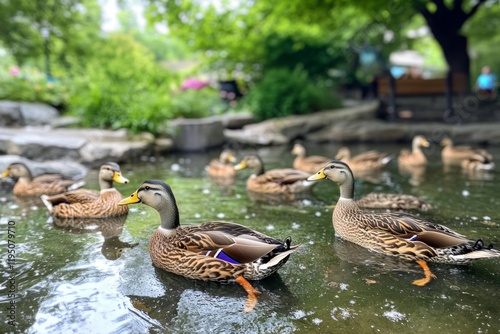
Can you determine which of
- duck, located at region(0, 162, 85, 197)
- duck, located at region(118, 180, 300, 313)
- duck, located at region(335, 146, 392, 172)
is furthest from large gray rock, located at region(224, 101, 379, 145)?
duck, located at region(118, 180, 300, 313)

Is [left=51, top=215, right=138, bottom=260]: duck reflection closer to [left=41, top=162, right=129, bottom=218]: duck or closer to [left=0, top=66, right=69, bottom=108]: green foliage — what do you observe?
[left=41, top=162, right=129, bottom=218]: duck

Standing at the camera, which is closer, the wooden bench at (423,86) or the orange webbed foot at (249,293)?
the orange webbed foot at (249,293)

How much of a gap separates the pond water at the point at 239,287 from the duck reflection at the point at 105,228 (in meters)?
0.02

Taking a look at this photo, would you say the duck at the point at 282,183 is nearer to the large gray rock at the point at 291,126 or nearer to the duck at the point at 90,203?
the duck at the point at 90,203

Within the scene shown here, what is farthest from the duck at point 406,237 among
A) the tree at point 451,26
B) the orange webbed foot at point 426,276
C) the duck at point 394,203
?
the tree at point 451,26

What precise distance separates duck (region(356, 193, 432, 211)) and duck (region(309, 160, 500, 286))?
146 cm

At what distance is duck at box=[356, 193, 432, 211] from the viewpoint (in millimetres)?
6828

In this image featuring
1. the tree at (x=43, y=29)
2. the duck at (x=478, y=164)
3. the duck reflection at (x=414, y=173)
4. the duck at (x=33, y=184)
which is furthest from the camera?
the tree at (x=43, y=29)

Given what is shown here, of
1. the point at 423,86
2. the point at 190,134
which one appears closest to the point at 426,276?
the point at 190,134

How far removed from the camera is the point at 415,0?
1717 centimetres

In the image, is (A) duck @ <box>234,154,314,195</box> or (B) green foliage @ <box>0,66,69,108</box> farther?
(B) green foliage @ <box>0,66,69,108</box>

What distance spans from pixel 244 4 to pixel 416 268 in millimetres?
18516

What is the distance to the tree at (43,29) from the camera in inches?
777

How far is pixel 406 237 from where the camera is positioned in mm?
4727
